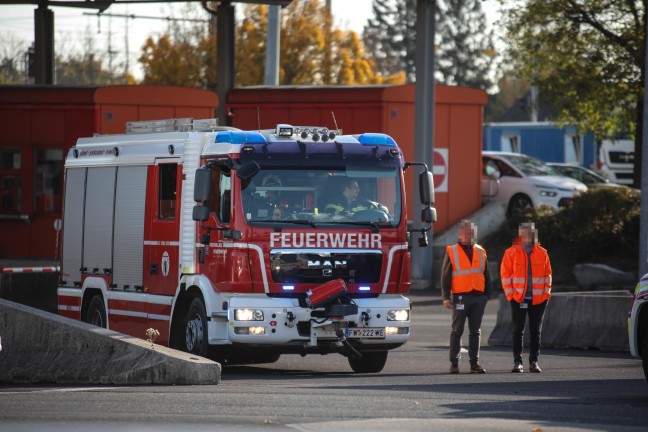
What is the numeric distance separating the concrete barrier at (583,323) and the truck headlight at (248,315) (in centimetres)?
596

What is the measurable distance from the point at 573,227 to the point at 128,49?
162ft

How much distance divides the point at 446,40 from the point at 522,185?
87703mm

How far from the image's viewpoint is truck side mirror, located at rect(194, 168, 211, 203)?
1521 centimetres

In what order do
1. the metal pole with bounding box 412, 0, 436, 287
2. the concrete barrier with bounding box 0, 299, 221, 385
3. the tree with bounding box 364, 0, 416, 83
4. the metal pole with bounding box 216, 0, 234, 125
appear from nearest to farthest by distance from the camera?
the concrete barrier with bounding box 0, 299, 221, 385
the metal pole with bounding box 412, 0, 436, 287
the metal pole with bounding box 216, 0, 234, 125
the tree with bounding box 364, 0, 416, 83

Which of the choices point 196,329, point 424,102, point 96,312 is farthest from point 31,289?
point 196,329

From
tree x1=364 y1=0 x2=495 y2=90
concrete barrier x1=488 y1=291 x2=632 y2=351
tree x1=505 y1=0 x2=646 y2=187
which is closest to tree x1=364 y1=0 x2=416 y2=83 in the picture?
tree x1=364 y1=0 x2=495 y2=90

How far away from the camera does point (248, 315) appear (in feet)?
49.4

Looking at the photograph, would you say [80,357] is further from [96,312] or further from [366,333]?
[96,312]

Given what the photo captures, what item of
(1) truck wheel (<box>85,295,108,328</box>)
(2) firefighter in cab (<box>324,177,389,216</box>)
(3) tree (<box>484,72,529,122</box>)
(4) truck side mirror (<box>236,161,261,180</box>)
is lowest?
(1) truck wheel (<box>85,295,108,328</box>)

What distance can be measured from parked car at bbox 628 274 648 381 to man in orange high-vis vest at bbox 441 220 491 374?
2626 millimetres

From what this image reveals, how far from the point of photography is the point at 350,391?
13.3 meters

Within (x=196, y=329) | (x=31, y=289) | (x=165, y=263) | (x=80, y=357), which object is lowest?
(x=31, y=289)

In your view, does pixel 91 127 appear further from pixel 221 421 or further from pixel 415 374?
pixel 221 421

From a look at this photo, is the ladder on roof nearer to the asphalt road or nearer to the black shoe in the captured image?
the asphalt road
